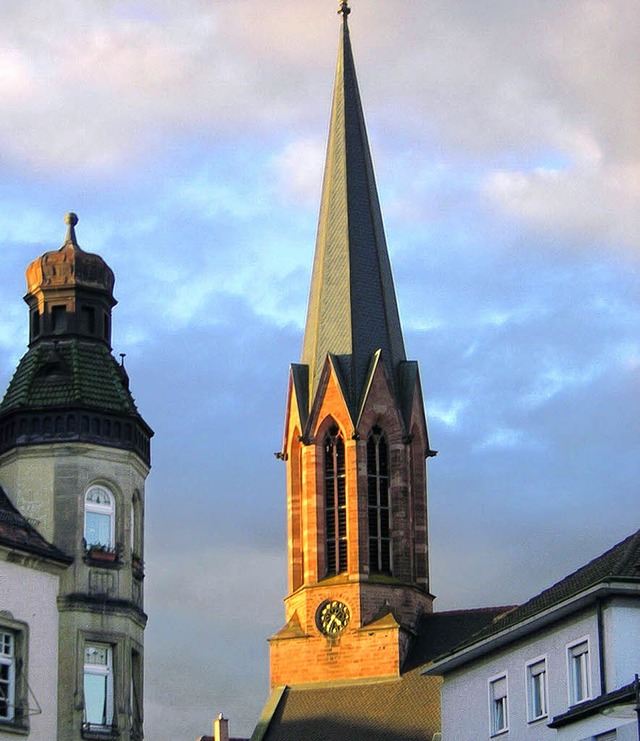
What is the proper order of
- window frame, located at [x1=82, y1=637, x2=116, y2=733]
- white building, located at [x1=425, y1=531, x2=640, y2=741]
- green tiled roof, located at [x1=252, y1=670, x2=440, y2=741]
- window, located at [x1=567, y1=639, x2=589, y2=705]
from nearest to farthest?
white building, located at [x1=425, y1=531, x2=640, y2=741] → window frame, located at [x1=82, y1=637, x2=116, y2=733] → window, located at [x1=567, y1=639, x2=589, y2=705] → green tiled roof, located at [x1=252, y1=670, x2=440, y2=741]

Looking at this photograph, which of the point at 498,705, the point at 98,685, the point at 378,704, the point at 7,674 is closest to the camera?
the point at 7,674

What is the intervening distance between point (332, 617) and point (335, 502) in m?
5.35

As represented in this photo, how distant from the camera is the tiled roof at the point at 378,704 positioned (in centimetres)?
8462

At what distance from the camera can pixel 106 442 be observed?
47.9 m

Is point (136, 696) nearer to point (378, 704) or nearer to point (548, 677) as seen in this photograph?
point (548, 677)

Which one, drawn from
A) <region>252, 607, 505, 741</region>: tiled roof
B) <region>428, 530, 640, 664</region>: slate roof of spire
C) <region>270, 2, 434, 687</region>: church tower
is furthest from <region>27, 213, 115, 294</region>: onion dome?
<region>270, 2, 434, 687</region>: church tower

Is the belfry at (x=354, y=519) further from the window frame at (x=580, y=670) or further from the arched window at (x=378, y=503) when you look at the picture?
the window frame at (x=580, y=670)

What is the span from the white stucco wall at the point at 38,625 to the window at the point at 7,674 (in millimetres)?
367

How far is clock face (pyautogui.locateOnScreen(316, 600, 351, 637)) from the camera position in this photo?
90.2 meters

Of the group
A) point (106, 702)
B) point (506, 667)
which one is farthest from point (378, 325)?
point (106, 702)

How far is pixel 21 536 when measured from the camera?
45.8 metres

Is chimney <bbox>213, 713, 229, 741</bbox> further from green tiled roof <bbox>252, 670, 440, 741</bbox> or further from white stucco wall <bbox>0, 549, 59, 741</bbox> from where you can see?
white stucco wall <bbox>0, 549, 59, 741</bbox>

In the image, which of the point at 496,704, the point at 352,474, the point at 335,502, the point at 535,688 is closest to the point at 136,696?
the point at 535,688

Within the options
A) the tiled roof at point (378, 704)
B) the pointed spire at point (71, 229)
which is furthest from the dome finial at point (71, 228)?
the tiled roof at point (378, 704)
